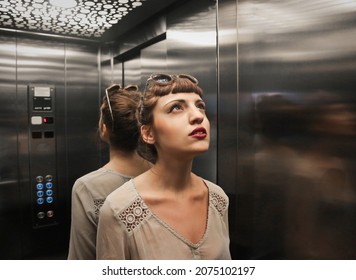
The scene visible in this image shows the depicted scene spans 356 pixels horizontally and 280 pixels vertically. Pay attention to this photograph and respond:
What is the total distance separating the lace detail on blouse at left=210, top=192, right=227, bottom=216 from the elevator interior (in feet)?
0.93

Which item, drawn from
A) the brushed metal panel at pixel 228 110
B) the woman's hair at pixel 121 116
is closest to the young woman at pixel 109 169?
the woman's hair at pixel 121 116

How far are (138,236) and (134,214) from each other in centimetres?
8

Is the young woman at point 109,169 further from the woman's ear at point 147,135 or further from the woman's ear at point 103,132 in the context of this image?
the woman's ear at point 147,135

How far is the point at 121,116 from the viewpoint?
1.36 m

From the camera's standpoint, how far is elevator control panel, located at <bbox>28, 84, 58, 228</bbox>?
133cm

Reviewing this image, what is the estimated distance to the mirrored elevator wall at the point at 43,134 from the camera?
1.28 meters

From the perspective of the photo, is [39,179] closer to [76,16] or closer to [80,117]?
[80,117]

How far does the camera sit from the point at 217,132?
1628 millimetres

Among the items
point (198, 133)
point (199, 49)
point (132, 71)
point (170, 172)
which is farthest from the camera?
point (199, 49)

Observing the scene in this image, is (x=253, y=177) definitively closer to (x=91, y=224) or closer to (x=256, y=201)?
(x=256, y=201)

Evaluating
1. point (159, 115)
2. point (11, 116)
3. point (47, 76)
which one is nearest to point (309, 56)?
point (159, 115)

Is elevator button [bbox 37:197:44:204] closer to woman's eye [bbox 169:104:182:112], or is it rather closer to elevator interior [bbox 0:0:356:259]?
elevator interior [bbox 0:0:356:259]

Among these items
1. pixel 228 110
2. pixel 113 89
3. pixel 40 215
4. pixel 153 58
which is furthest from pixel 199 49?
pixel 40 215

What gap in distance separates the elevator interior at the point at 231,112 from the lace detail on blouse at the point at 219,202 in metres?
0.28
